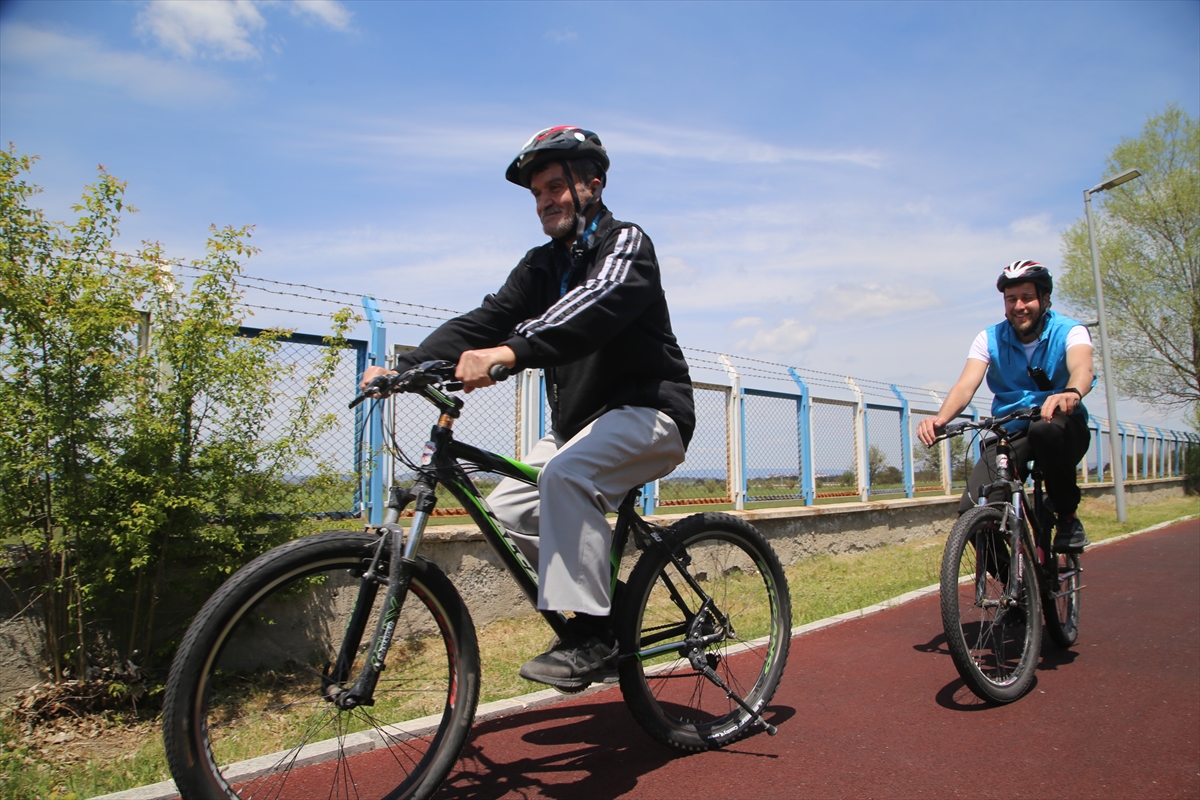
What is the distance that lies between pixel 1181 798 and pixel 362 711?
281 centimetres

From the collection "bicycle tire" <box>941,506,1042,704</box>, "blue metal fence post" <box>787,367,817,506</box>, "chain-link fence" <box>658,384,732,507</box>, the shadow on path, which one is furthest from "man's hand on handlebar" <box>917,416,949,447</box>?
"blue metal fence post" <box>787,367,817,506</box>

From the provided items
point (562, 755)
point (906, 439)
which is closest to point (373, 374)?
point (562, 755)

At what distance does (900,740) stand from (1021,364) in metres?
2.53

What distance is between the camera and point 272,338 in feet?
15.3

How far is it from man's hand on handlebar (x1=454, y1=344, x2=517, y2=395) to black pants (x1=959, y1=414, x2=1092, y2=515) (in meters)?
3.07

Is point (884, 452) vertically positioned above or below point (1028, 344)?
below

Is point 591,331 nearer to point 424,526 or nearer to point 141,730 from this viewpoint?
point 424,526

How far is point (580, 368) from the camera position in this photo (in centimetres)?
319

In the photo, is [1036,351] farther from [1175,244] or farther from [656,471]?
[1175,244]

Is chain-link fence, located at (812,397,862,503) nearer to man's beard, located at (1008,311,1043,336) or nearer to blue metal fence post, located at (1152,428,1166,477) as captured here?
man's beard, located at (1008,311,1043,336)

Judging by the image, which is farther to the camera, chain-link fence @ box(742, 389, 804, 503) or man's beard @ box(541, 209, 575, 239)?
chain-link fence @ box(742, 389, 804, 503)

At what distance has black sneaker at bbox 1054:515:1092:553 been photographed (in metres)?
4.59

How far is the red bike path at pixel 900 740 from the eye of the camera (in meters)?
2.89

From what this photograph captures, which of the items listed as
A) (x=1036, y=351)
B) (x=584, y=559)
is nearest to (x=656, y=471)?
(x=584, y=559)
